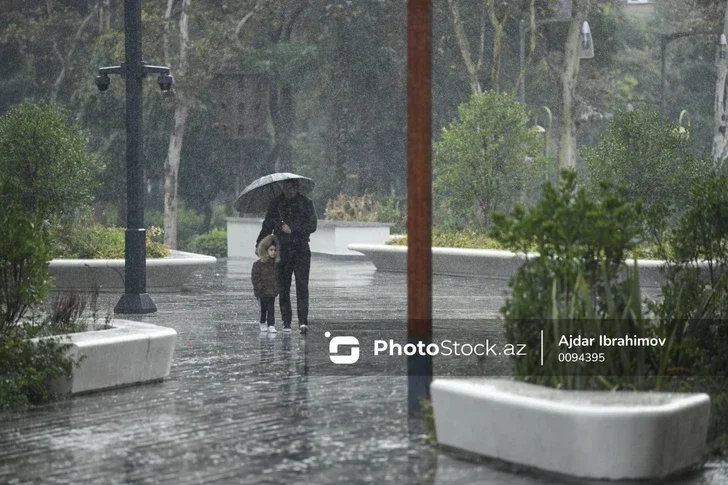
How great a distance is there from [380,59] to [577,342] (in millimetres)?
44866

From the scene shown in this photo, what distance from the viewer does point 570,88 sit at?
4097cm

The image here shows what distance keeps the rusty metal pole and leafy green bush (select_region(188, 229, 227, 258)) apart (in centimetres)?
4019

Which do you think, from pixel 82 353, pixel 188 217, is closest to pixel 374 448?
pixel 82 353

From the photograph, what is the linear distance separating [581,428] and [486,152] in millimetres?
23427

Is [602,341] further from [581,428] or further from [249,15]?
[249,15]

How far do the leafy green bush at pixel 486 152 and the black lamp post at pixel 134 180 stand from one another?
12233mm

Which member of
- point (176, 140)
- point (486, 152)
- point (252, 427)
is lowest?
point (252, 427)

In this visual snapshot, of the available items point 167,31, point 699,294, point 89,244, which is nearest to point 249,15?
point 167,31

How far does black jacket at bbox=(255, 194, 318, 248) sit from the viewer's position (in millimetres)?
17297

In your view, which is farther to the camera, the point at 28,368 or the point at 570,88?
the point at 570,88

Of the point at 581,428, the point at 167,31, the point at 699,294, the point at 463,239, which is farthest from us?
the point at 167,31

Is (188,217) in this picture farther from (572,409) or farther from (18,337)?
(572,409)

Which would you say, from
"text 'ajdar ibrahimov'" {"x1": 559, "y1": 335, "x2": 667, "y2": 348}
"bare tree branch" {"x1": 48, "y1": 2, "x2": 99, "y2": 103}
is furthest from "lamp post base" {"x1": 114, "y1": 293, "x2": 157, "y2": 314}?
"bare tree branch" {"x1": 48, "y1": 2, "x2": 99, "y2": 103}

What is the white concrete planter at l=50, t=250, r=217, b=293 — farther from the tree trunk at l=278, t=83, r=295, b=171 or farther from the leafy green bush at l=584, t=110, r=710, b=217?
the tree trunk at l=278, t=83, r=295, b=171
